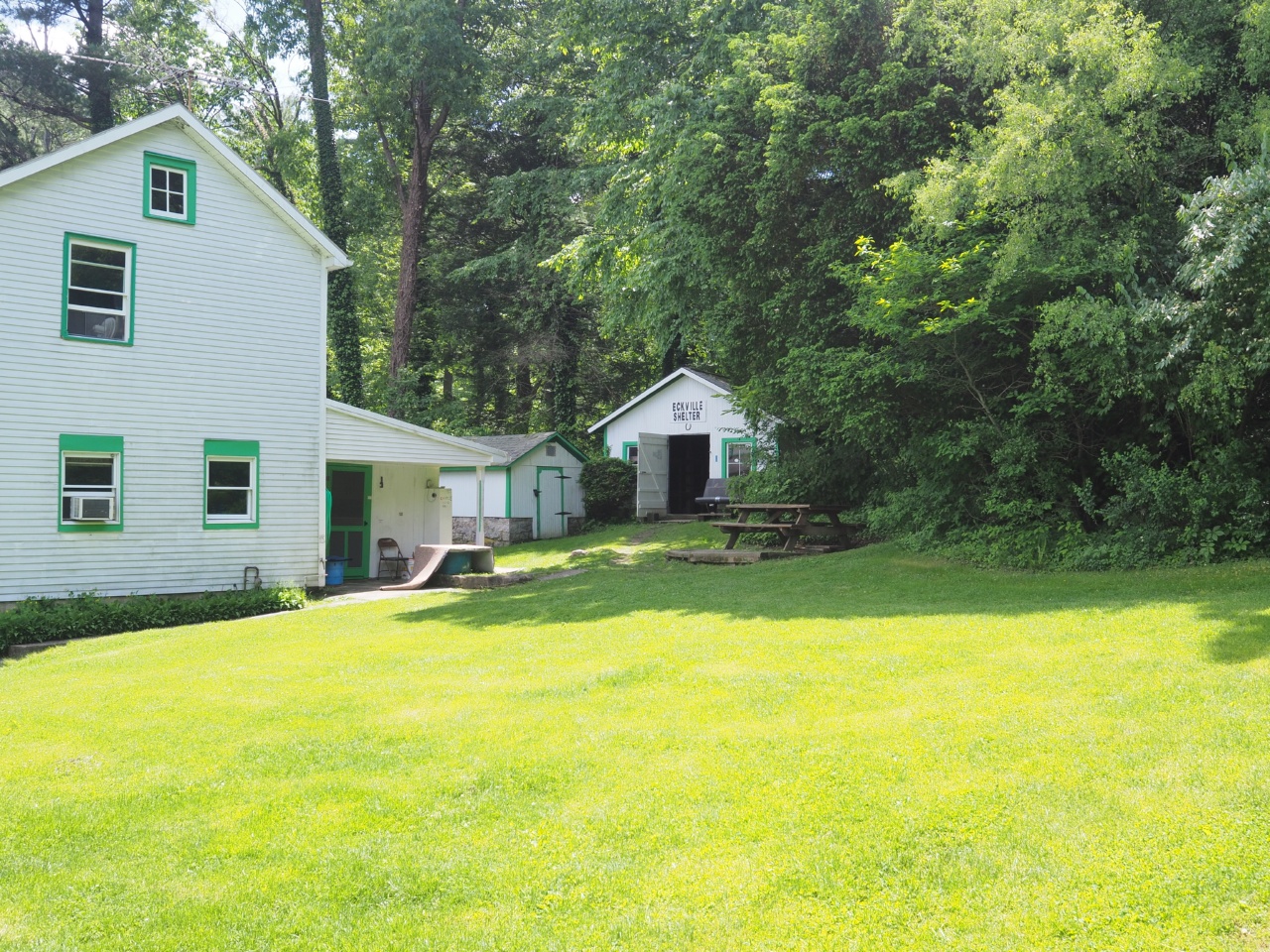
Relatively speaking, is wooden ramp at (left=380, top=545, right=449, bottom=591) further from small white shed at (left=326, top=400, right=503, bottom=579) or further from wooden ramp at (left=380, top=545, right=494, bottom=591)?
small white shed at (left=326, top=400, right=503, bottom=579)

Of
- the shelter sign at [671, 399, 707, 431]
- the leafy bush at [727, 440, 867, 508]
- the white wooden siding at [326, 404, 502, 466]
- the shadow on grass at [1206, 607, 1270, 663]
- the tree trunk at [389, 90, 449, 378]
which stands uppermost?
the tree trunk at [389, 90, 449, 378]

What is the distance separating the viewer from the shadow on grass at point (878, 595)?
877 cm

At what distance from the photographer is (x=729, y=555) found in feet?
54.5

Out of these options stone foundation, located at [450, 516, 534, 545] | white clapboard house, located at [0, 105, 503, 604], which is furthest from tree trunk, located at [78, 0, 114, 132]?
stone foundation, located at [450, 516, 534, 545]

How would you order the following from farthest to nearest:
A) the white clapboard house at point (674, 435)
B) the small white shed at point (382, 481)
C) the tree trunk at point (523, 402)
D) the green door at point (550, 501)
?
the tree trunk at point (523, 402) < the white clapboard house at point (674, 435) < the green door at point (550, 501) < the small white shed at point (382, 481)

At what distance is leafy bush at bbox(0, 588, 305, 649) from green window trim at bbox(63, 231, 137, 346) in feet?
12.2

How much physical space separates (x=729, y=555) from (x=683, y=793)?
471 inches

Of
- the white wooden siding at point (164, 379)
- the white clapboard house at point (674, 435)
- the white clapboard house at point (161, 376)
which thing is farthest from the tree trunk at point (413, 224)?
the white wooden siding at point (164, 379)

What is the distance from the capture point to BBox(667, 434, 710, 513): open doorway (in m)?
30.9

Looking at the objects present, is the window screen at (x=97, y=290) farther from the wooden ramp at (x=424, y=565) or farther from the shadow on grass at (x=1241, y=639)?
the shadow on grass at (x=1241, y=639)

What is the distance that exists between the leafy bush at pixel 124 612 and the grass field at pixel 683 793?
447 centimetres

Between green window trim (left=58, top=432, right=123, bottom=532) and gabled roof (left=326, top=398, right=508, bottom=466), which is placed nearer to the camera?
green window trim (left=58, top=432, right=123, bottom=532)

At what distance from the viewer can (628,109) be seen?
21.4 m

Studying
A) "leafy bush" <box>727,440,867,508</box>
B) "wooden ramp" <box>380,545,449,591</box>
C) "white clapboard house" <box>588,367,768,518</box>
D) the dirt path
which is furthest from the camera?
"white clapboard house" <box>588,367,768,518</box>
